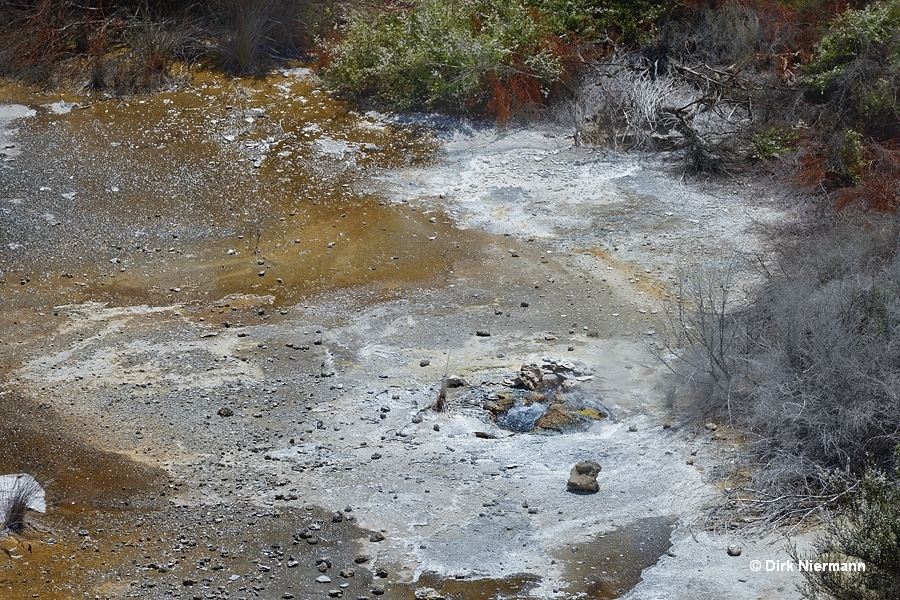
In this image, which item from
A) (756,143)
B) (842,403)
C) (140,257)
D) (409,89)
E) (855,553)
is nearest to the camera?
(855,553)

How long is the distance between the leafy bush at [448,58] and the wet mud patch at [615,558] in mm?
6482

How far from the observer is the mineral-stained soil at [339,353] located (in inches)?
226

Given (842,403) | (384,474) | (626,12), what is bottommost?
(384,474)

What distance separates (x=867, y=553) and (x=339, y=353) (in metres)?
4.06

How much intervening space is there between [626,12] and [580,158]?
2.17 m

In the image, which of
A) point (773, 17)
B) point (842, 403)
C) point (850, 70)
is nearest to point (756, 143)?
point (850, 70)

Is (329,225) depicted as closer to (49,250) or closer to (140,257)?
(140,257)

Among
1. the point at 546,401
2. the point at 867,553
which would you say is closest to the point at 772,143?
the point at 546,401

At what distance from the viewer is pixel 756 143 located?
406 inches

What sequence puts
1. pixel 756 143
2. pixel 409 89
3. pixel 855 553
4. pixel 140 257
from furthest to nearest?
1. pixel 409 89
2. pixel 756 143
3. pixel 140 257
4. pixel 855 553

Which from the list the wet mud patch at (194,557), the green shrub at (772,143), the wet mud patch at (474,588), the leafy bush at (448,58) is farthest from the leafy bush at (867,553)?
the leafy bush at (448,58)

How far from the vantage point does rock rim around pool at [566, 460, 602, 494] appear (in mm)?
6180

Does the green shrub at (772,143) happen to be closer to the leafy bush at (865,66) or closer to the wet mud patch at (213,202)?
the leafy bush at (865,66)

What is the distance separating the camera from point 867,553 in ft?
15.3
